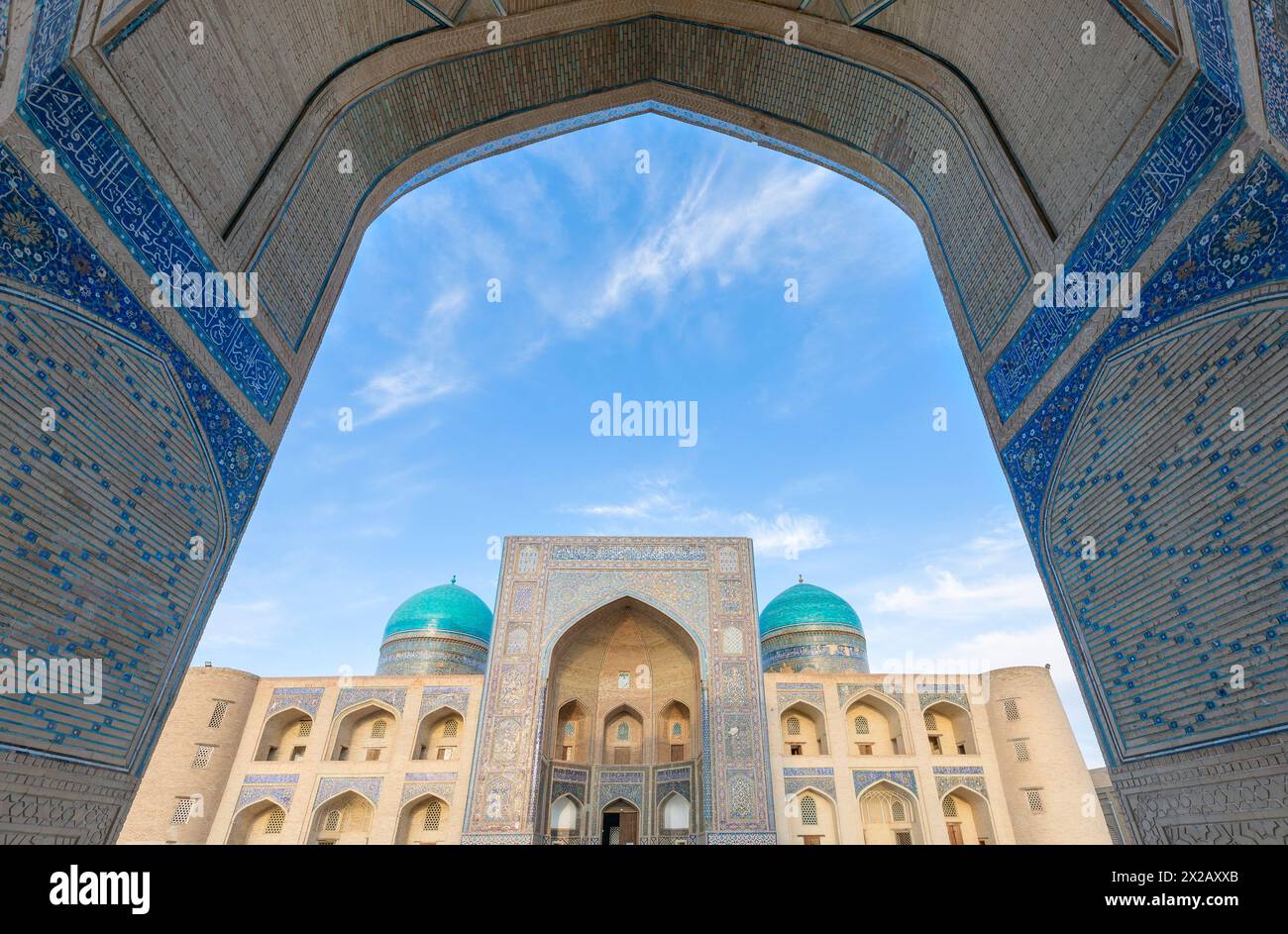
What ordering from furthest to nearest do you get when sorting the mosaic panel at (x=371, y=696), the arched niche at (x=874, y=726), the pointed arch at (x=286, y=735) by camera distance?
1. the arched niche at (x=874, y=726)
2. the mosaic panel at (x=371, y=696)
3. the pointed arch at (x=286, y=735)

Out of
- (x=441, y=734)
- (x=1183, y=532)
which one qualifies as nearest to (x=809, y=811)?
(x=441, y=734)

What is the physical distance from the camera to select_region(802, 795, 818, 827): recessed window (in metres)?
14.0

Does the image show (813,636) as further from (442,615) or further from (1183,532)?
(1183,532)

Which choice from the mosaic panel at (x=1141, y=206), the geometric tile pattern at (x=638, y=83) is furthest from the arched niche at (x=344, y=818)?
the mosaic panel at (x=1141, y=206)

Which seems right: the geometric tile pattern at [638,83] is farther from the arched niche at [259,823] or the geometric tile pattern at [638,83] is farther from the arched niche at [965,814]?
the arched niche at [259,823]

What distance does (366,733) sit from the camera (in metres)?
15.4

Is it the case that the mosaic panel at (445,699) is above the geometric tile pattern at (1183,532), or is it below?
above

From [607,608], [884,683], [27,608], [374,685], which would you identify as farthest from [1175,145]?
[374,685]

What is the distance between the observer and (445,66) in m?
5.32

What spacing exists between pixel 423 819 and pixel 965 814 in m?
11.1

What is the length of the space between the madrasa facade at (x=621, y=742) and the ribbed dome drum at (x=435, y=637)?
3.34 m

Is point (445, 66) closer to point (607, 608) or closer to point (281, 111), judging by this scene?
point (281, 111)

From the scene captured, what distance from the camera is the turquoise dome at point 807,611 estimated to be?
1930 centimetres
